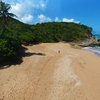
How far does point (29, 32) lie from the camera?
8269cm

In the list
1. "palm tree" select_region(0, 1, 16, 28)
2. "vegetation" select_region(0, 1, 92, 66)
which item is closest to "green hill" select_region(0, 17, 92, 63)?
"vegetation" select_region(0, 1, 92, 66)

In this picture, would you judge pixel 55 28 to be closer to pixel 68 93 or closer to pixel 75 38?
pixel 75 38

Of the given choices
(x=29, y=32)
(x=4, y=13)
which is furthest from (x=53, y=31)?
(x=4, y=13)

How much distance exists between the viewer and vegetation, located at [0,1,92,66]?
39.4m

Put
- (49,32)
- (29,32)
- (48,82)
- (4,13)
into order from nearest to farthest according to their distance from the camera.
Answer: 1. (48,82)
2. (4,13)
3. (29,32)
4. (49,32)

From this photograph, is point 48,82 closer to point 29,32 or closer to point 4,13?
point 4,13

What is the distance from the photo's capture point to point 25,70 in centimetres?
3422

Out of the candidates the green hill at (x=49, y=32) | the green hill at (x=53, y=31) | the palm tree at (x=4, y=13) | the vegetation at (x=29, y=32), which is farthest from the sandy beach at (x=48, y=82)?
the green hill at (x=53, y=31)

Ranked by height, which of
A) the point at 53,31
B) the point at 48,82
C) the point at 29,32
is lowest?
the point at 48,82

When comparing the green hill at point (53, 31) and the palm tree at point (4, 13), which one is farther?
the green hill at point (53, 31)

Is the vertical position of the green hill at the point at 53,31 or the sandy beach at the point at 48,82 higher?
the green hill at the point at 53,31

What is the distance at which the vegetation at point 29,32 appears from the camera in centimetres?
3938

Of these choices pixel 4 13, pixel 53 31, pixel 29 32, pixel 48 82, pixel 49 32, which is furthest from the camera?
pixel 53 31

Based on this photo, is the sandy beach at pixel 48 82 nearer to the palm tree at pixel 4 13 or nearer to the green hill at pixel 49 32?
the palm tree at pixel 4 13
